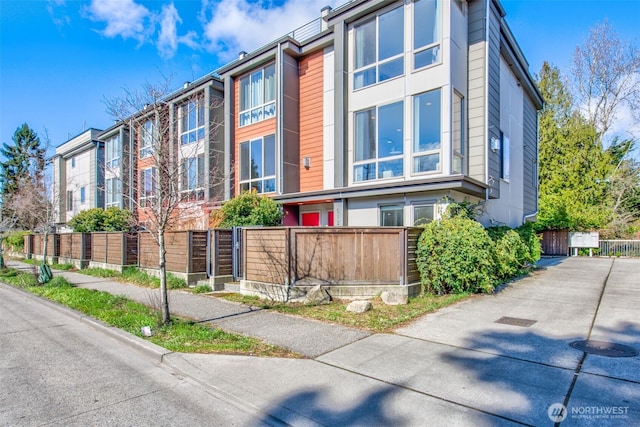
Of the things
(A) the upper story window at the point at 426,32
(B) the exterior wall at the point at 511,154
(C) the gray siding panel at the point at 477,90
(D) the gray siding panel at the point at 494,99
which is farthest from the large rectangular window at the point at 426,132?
(B) the exterior wall at the point at 511,154

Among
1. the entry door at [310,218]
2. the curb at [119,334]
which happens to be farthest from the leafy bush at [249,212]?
the curb at [119,334]

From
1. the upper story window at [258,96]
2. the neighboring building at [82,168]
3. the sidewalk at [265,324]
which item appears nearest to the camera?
the sidewalk at [265,324]

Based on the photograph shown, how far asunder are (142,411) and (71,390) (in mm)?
1203

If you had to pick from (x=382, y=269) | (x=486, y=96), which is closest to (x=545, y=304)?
(x=382, y=269)

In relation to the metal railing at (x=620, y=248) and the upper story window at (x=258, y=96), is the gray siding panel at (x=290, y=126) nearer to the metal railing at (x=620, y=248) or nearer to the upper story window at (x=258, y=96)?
the upper story window at (x=258, y=96)

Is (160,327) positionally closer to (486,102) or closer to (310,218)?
(310,218)

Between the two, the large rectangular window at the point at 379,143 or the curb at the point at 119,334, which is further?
the large rectangular window at the point at 379,143

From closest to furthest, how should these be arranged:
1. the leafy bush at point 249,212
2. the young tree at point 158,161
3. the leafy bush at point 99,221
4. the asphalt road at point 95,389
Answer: the asphalt road at point 95,389 → the young tree at point 158,161 → the leafy bush at point 249,212 → the leafy bush at point 99,221

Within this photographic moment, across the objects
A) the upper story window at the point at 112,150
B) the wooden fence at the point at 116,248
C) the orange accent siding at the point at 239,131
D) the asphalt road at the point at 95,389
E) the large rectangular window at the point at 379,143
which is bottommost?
the asphalt road at the point at 95,389

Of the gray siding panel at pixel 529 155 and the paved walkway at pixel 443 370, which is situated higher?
the gray siding panel at pixel 529 155

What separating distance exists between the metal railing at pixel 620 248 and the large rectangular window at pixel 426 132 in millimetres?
16088

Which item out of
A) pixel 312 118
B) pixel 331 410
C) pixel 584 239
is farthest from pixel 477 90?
pixel 584 239

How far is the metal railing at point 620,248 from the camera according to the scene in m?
19.3

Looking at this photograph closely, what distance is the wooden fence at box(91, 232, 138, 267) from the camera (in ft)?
47.9
